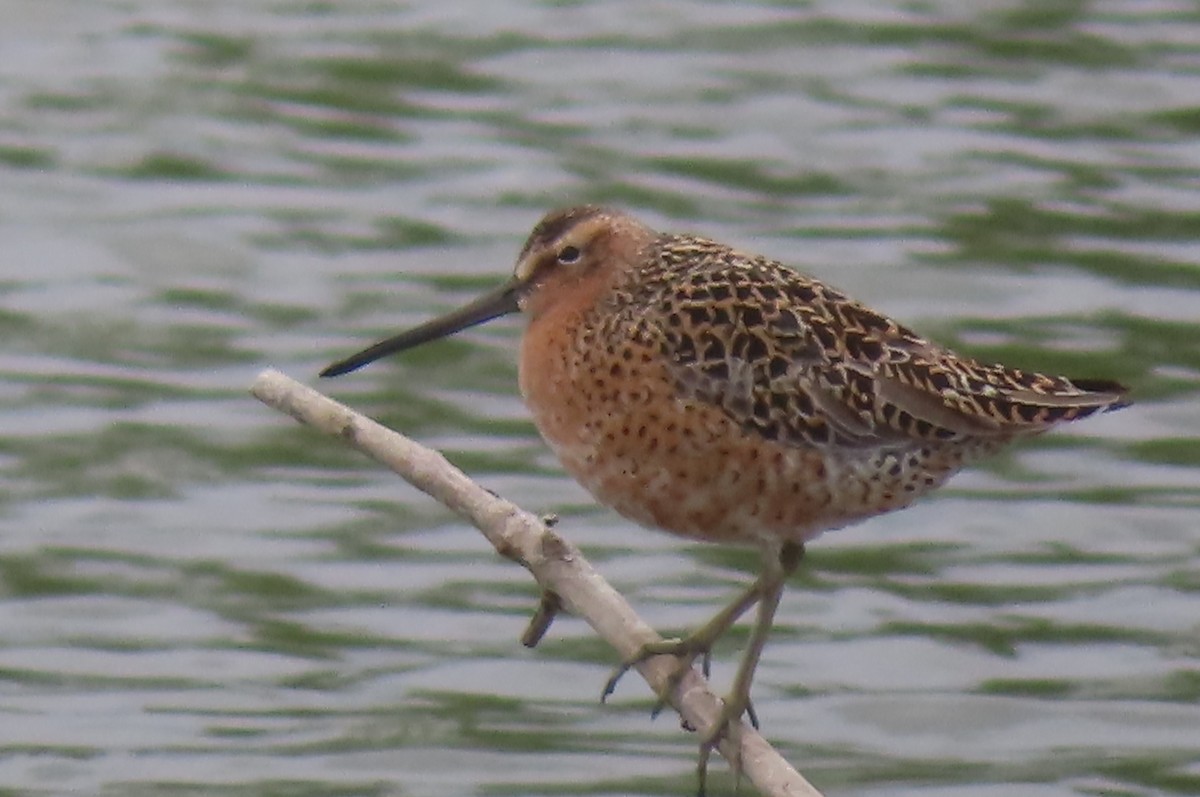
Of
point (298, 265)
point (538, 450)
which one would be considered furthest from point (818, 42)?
point (538, 450)

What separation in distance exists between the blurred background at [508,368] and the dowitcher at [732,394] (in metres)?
2.64

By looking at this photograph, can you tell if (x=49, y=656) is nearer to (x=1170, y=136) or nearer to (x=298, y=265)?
(x=298, y=265)

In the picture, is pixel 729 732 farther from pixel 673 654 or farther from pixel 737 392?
pixel 737 392

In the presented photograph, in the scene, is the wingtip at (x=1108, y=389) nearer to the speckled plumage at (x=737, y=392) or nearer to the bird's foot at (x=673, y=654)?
the speckled plumage at (x=737, y=392)

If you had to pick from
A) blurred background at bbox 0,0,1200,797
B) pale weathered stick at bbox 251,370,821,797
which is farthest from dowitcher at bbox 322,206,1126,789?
blurred background at bbox 0,0,1200,797

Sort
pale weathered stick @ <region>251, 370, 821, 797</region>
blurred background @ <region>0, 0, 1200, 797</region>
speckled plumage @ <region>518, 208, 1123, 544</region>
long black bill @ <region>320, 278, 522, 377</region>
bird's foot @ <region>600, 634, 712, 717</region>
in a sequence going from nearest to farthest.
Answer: pale weathered stick @ <region>251, 370, 821, 797</region>, bird's foot @ <region>600, 634, 712, 717</region>, speckled plumage @ <region>518, 208, 1123, 544</region>, long black bill @ <region>320, 278, 522, 377</region>, blurred background @ <region>0, 0, 1200, 797</region>

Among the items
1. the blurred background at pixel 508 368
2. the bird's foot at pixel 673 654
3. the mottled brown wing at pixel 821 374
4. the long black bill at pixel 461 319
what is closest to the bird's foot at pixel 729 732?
the bird's foot at pixel 673 654

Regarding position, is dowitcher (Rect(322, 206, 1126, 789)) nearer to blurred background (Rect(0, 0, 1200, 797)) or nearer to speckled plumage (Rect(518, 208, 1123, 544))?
speckled plumage (Rect(518, 208, 1123, 544))

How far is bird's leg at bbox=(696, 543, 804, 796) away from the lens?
6.72 metres

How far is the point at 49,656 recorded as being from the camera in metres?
10.1

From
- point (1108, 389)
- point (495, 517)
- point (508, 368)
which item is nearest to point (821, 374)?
point (1108, 389)

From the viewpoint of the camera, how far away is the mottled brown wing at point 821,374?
22.4 ft

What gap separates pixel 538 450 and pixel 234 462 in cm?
101

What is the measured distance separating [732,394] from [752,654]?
54 centimetres
